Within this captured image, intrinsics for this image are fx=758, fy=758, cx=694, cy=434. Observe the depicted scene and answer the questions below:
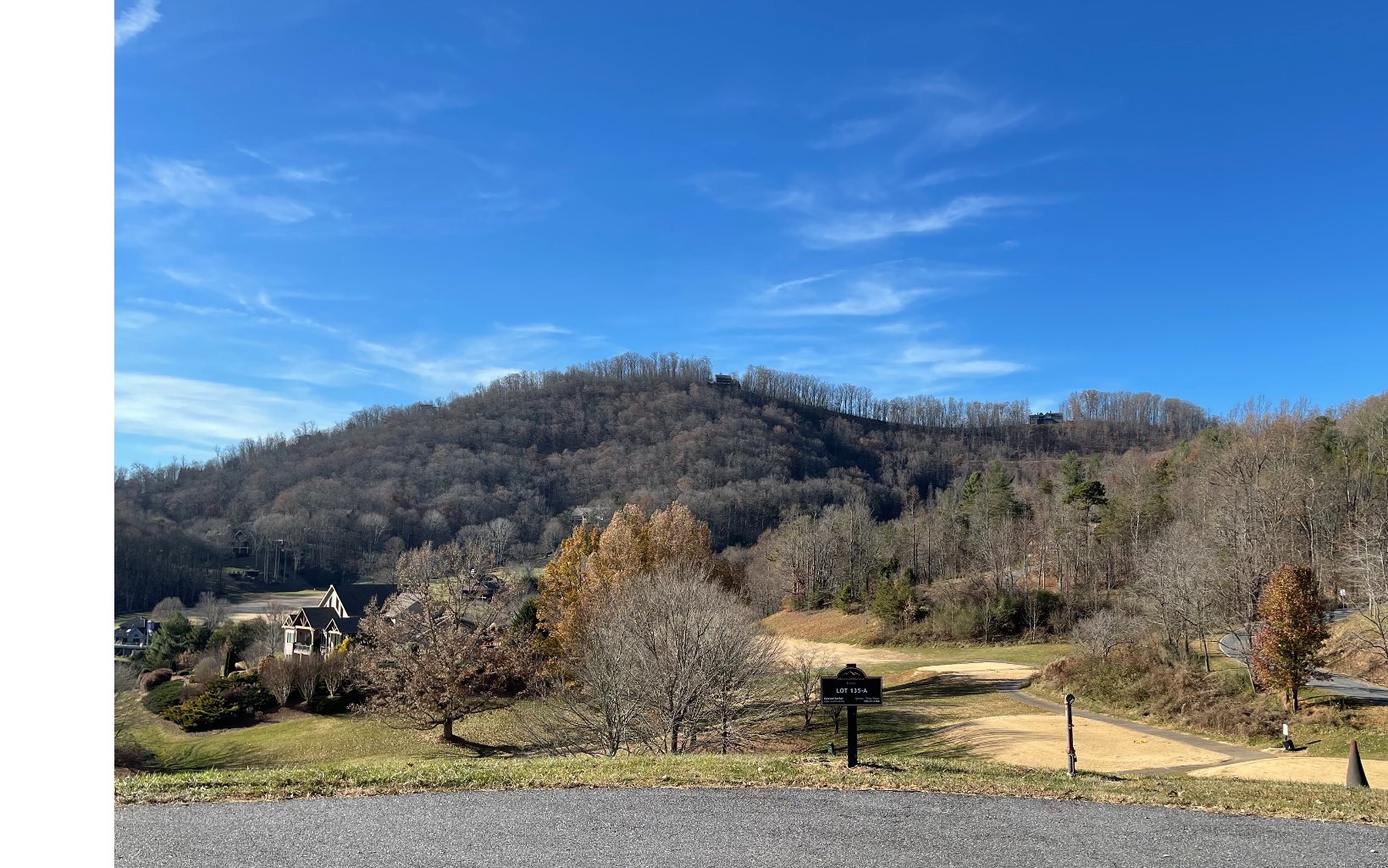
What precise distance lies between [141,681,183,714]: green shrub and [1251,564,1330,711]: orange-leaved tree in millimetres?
42660

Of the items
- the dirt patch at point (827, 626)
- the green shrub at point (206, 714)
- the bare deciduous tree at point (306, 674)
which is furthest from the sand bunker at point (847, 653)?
the green shrub at point (206, 714)

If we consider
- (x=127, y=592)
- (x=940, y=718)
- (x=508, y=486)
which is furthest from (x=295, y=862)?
A: (x=508, y=486)

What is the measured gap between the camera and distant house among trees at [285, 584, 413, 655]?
4503cm

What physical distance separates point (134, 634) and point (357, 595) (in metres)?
24.5

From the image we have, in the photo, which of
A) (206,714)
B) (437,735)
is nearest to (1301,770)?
(437,735)

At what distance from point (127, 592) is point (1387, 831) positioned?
91287mm

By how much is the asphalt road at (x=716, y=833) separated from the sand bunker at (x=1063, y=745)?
11.4m

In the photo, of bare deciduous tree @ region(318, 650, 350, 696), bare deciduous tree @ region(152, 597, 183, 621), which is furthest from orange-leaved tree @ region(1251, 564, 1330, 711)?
bare deciduous tree @ region(152, 597, 183, 621)

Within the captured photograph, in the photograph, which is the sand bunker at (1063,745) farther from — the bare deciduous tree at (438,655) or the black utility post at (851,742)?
the bare deciduous tree at (438,655)

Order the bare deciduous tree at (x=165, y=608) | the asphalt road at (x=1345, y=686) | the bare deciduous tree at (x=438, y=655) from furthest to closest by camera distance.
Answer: the bare deciduous tree at (x=165, y=608) → the bare deciduous tree at (x=438, y=655) → the asphalt road at (x=1345, y=686)

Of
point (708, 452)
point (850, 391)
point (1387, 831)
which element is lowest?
point (1387, 831)

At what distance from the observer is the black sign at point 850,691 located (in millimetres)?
9516

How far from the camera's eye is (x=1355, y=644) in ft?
95.5

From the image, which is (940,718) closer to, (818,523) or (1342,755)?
(1342,755)
